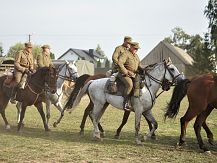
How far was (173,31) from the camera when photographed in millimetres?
103438

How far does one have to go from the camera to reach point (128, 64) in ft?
31.4

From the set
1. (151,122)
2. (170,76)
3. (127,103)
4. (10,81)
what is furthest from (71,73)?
(170,76)

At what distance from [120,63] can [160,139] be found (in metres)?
2.70

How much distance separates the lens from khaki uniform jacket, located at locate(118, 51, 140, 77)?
9.34 m

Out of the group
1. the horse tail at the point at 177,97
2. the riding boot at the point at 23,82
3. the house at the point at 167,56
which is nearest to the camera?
the horse tail at the point at 177,97

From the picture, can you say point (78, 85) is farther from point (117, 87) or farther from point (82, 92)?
point (117, 87)

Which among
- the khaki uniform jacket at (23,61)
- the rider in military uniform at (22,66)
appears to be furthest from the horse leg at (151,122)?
the khaki uniform jacket at (23,61)

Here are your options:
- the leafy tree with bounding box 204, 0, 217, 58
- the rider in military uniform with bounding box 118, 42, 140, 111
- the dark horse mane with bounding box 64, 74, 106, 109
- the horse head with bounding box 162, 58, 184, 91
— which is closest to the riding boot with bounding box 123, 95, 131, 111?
the rider in military uniform with bounding box 118, 42, 140, 111

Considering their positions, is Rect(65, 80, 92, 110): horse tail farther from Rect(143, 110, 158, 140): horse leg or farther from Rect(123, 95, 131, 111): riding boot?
Rect(143, 110, 158, 140): horse leg

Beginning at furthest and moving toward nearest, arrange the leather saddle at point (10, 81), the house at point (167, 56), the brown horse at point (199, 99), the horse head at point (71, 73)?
the house at point (167, 56) → the horse head at point (71, 73) → the leather saddle at point (10, 81) → the brown horse at point (199, 99)

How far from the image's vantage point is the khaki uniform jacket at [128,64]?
934cm

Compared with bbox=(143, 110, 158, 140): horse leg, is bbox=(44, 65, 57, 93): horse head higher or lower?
higher

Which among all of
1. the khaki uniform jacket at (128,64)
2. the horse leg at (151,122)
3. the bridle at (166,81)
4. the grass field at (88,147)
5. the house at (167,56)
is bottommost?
the grass field at (88,147)

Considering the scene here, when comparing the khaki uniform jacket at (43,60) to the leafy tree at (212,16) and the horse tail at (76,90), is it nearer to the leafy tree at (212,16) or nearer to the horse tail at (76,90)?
the horse tail at (76,90)
